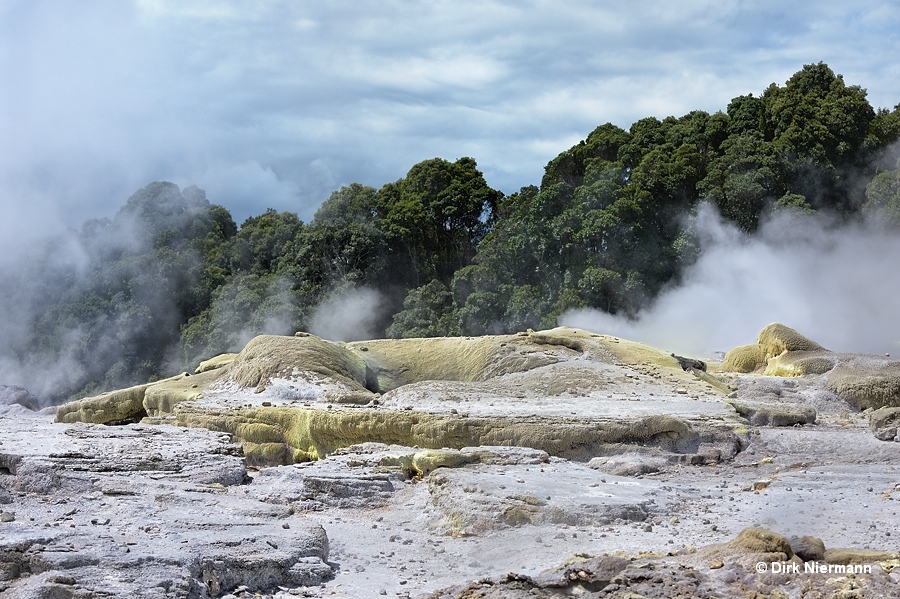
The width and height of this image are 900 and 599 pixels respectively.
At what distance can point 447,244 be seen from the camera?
4128 cm

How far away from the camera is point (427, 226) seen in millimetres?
40312

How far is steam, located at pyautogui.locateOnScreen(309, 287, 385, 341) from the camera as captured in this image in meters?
38.4

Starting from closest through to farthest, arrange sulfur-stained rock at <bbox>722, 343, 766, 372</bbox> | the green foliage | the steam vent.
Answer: the steam vent < sulfur-stained rock at <bbox>722, 343, 766, 372</bbox> < the green foliage

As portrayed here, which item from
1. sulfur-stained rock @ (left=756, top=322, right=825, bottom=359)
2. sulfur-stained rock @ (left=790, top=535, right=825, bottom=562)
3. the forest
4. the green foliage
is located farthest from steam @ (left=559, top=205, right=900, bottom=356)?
sulfur-stained rock @ (left=790, top=535, right=825, bottom=562)

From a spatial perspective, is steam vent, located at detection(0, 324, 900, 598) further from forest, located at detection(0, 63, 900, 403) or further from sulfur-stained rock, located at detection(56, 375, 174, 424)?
forest, located at detection(0, 63, 900, 403)

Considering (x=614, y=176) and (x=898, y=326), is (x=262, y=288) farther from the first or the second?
(x=898, y=326)

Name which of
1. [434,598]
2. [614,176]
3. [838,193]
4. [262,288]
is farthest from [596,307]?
[434,598]

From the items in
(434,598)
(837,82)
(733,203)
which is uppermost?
(837,82)

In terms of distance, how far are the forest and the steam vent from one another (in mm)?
12840

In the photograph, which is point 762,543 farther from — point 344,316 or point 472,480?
point 344,316

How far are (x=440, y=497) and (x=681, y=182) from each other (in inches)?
958

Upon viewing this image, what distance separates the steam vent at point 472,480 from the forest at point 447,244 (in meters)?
12.8

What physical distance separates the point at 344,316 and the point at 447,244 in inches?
204

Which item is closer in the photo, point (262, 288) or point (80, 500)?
point (80, 500)
